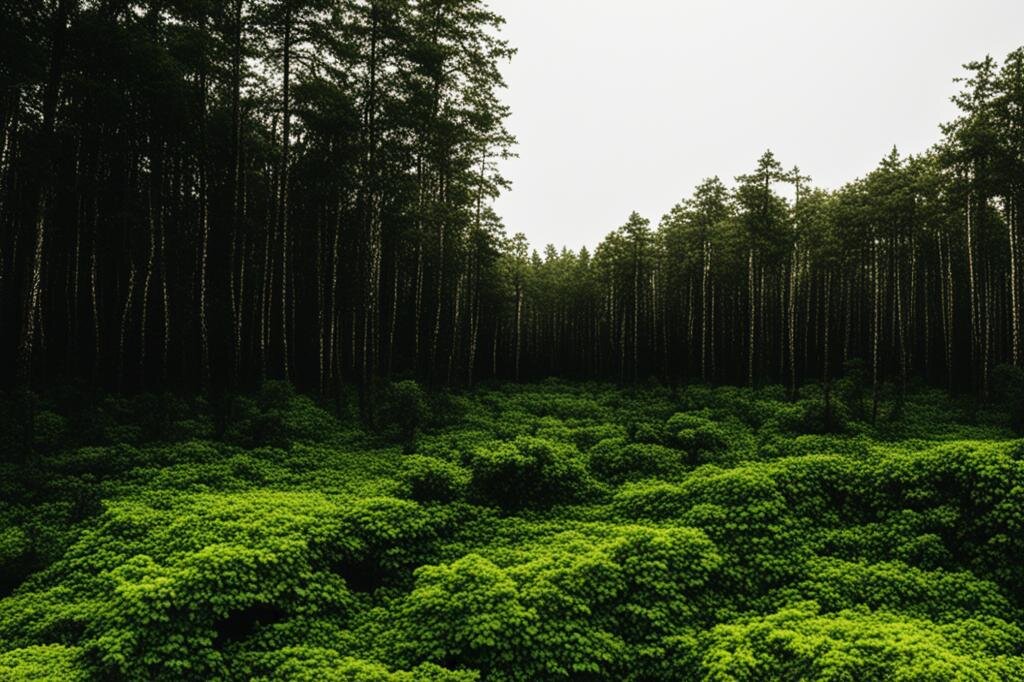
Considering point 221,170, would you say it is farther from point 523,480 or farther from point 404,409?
point 523,480

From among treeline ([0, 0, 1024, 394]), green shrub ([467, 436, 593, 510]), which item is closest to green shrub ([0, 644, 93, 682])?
green shrub ([467, 436, 593, 510])

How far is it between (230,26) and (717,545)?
19.1 meters

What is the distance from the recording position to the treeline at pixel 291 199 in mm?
15812

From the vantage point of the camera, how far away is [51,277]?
21.5 m

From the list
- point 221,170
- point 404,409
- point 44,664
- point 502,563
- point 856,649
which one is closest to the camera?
point 44,664

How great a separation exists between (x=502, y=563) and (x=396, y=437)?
8.11 metres

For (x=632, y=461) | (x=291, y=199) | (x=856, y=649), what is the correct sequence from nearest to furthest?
(x=856, y=649), (x=632, y=461), (x=291, y=199)

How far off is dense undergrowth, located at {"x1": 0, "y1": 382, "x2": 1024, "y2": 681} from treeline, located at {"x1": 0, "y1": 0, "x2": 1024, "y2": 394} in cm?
524

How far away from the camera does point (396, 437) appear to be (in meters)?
15.8

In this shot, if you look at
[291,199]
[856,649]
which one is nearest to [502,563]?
[856,649]

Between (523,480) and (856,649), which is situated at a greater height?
(523,480)

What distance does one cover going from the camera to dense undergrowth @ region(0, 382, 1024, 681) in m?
6.12

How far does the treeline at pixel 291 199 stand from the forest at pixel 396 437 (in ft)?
0.60

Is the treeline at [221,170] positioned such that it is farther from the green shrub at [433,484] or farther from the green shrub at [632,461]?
the green shrub at [632,461]
